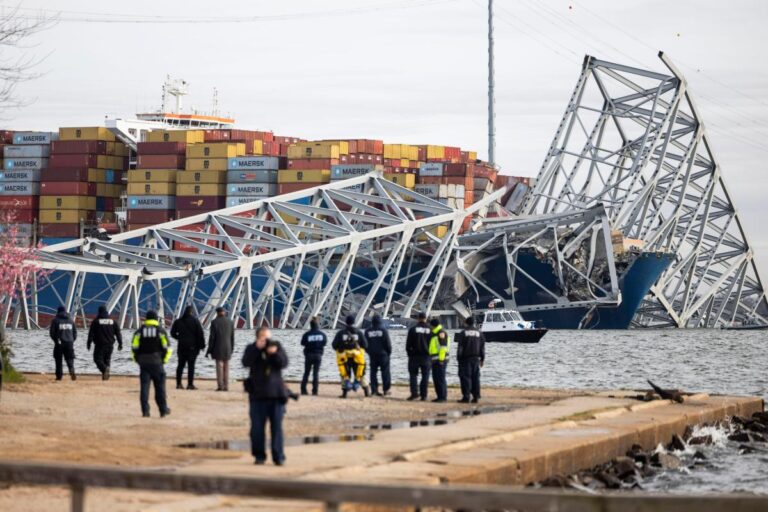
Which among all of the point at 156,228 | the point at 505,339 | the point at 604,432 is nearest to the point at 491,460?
the point at 604,432

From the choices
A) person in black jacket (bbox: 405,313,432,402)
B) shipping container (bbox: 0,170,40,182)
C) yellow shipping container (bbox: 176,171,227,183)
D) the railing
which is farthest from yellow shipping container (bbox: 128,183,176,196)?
the railing

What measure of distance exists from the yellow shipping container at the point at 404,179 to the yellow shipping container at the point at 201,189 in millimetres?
12871

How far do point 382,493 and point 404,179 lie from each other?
313 feet

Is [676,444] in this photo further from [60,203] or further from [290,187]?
[60,203]

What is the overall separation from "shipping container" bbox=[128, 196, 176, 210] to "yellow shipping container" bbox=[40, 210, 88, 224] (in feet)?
14.9

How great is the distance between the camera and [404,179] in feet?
335

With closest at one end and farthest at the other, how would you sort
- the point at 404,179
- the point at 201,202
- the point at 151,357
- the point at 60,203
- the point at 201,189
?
the point at 151,357
the point at 404,179
the point at 201,189
the point at 201,202
the point at 60,203

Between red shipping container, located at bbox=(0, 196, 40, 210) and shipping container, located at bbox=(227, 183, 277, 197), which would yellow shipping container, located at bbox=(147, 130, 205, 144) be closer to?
shipping container, located at bbox=(227, 183, 277, 197)

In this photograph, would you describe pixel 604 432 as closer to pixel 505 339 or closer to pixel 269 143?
pixel 505 339

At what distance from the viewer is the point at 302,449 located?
15.9m

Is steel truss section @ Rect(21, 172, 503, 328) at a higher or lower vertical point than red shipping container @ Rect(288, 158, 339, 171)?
lower

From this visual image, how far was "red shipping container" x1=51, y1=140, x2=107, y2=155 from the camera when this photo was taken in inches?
4373

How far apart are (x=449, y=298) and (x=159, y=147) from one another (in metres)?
30.1

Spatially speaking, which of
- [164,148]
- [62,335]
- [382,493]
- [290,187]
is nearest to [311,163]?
[290,187]
